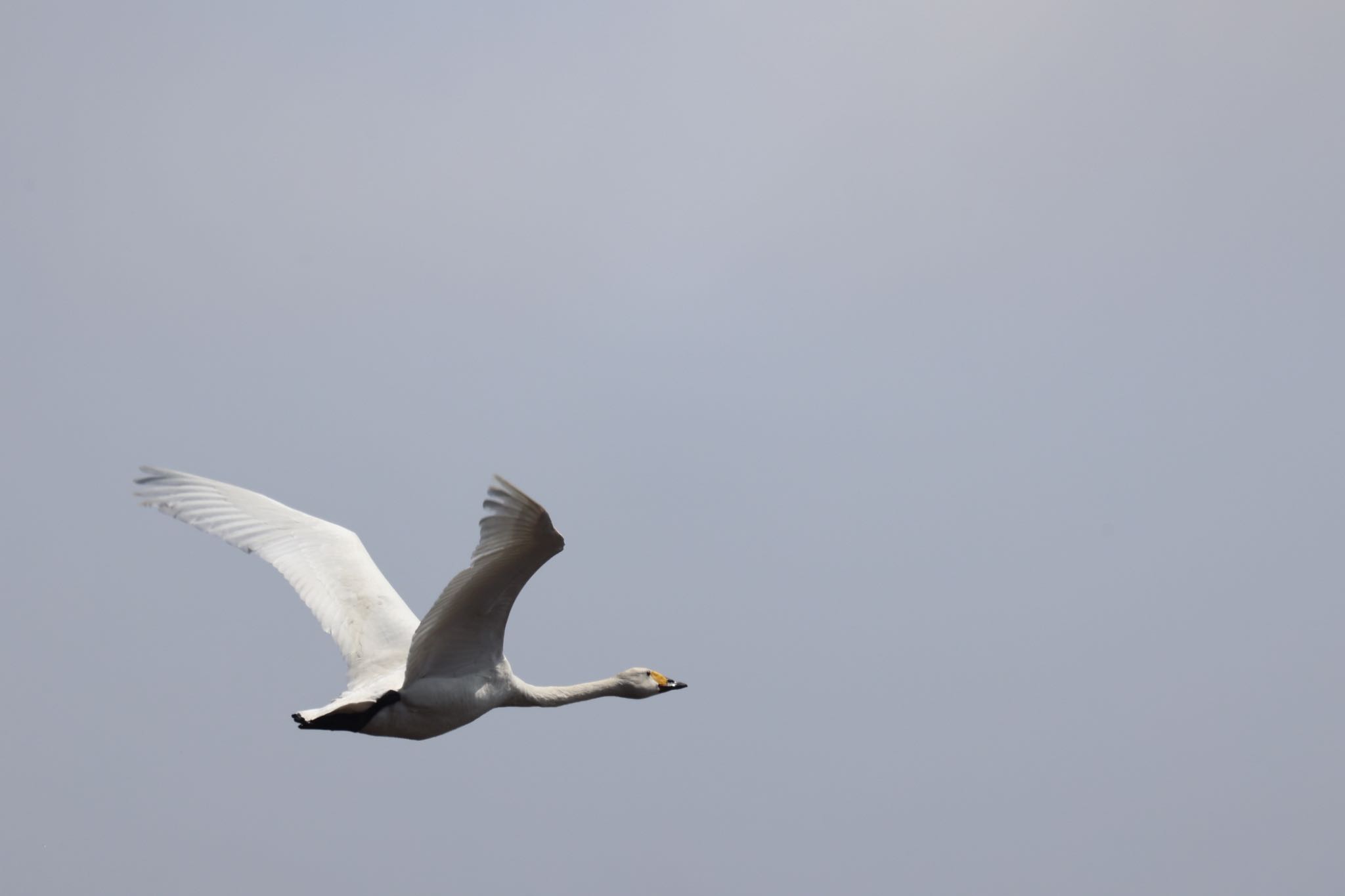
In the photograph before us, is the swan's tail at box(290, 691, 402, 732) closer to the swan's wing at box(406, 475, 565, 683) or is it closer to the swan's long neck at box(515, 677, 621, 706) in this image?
the swan's wing at box(406, 475, 565, 683)

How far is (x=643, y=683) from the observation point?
21.3m

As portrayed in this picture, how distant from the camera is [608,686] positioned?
2122cm

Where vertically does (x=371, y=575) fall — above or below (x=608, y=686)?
above

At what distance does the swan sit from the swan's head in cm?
2

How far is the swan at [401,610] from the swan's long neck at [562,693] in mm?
20

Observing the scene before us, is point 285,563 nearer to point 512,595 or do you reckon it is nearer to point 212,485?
point 212,485

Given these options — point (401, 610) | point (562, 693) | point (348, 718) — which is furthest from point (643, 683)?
point (348, 718)

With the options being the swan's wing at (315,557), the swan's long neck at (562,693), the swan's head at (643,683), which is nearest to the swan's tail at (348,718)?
the swan's wing at (315,557)

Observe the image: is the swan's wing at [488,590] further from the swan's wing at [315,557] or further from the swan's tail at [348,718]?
the swan's wing at [315,557]

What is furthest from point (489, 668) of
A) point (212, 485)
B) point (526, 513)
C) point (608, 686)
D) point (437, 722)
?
point (212, 485)

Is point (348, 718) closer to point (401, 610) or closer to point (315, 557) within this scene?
point (401, 610)

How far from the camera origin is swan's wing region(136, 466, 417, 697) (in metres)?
20.1

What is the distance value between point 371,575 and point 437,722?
3.55m

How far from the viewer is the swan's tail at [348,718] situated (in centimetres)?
1734
